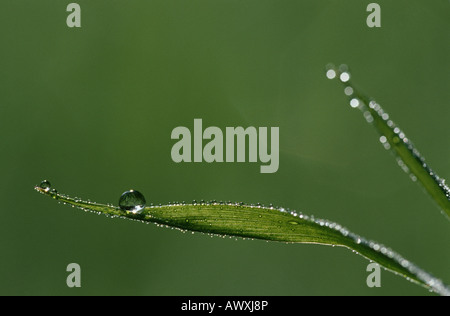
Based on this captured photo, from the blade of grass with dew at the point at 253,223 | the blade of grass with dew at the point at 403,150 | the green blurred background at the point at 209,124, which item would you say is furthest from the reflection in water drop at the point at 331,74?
the green blurred background at the point at 209,124

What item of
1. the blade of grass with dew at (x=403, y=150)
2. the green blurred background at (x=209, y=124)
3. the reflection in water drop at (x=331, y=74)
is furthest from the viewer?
the green blurred background at (x=209, y=124)

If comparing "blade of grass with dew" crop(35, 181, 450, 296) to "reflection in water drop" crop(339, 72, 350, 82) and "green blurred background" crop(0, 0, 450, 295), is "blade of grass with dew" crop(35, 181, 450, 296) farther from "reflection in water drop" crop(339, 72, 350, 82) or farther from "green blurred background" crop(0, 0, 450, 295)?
"green blurred background" crop(0, 0, 450, 295)

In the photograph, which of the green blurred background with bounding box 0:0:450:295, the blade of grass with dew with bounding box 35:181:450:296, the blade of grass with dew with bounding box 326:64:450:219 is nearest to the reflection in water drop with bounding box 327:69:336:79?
the blade of grass with dew with bounding box 326:64:450:219

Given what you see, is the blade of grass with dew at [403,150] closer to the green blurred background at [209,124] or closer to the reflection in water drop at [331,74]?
the reflection in water drop at [331,74]

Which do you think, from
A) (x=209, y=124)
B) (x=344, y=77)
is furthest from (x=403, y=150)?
(x=209, y=124)

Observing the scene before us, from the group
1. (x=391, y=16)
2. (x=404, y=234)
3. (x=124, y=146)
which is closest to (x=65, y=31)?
(x=124, y=146)
